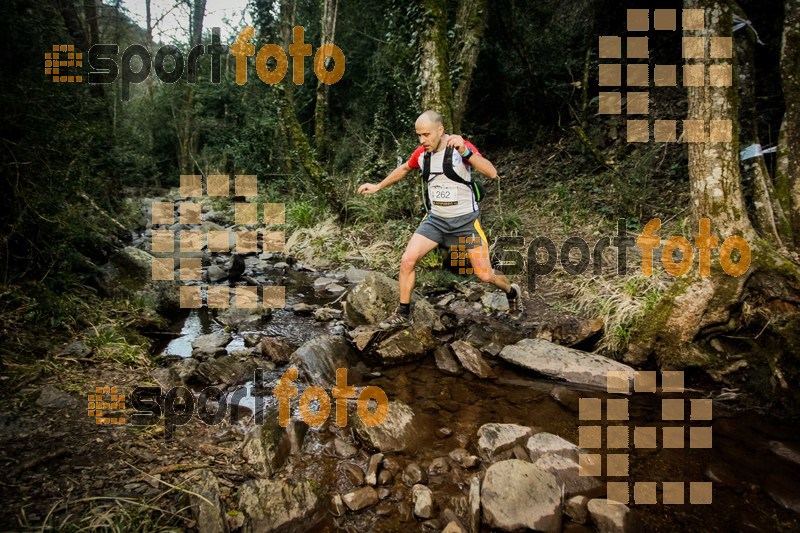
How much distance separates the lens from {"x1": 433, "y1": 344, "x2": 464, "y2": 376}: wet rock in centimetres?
370

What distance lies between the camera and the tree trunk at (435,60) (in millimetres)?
5484

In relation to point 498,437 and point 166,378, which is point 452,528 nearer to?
point 498,437

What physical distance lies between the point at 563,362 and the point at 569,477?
4.37 feet

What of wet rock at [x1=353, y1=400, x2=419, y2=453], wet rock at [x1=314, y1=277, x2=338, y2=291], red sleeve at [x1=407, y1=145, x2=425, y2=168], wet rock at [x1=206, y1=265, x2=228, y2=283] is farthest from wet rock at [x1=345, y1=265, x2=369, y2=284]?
wet rock at [x1=353, y1=400, x2=419, y2=453]

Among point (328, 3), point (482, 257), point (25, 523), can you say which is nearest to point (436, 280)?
point (482, 257)

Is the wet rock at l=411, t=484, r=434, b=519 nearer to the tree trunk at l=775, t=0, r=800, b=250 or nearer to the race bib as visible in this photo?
the race bib

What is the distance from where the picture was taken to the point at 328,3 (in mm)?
9625

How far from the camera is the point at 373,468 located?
2424mm

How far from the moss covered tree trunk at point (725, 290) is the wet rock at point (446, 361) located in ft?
6.06

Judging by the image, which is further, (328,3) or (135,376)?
(328,3)

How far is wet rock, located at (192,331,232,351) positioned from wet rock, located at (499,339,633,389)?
284 cm

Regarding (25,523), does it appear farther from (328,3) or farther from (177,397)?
(328,3)

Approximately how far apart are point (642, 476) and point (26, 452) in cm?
355

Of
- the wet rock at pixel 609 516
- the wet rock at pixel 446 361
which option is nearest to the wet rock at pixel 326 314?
the wet rock at pixel 446 361
